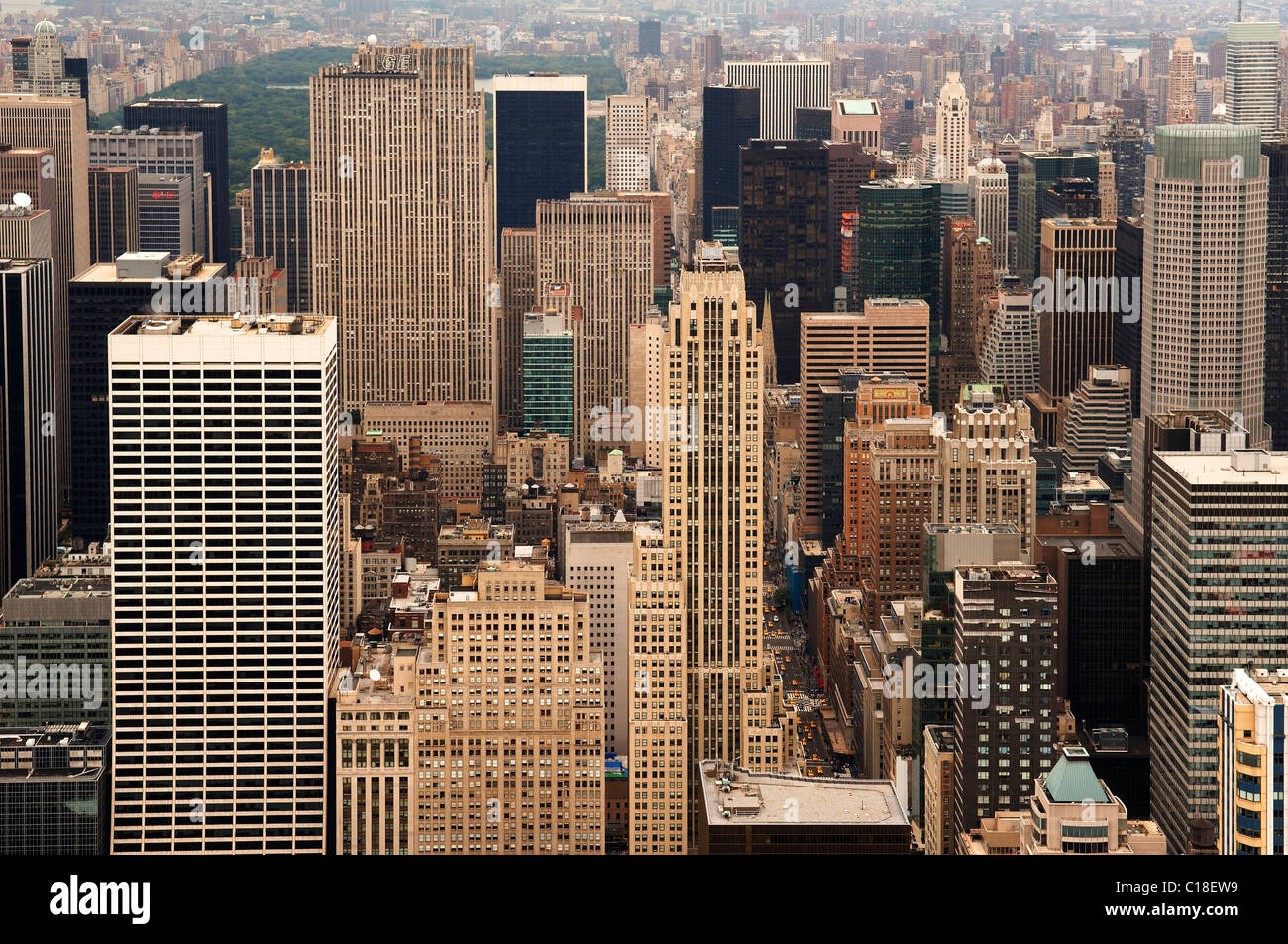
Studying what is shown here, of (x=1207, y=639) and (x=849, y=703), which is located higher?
(x=1207, y=639)

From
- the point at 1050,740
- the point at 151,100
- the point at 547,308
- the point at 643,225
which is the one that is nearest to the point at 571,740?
the point at 1050,740

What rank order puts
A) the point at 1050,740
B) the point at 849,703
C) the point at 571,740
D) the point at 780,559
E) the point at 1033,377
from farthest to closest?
the point at 1033,377, the point at 780,559, the point at 849,703, the point at 1050,740, the point at 571,740

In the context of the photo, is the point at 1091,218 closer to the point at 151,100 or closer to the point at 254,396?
the point at 151,100

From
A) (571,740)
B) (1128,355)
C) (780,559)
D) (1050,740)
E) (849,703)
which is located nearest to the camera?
(571,740)

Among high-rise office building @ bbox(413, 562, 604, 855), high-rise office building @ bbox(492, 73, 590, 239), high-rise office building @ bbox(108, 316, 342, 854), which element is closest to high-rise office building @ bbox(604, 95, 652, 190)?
high-rise office building @ bbox(492, 73, 590, 239)

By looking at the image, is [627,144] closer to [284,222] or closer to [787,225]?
[787,225]

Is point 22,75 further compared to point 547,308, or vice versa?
A: point 547,308
